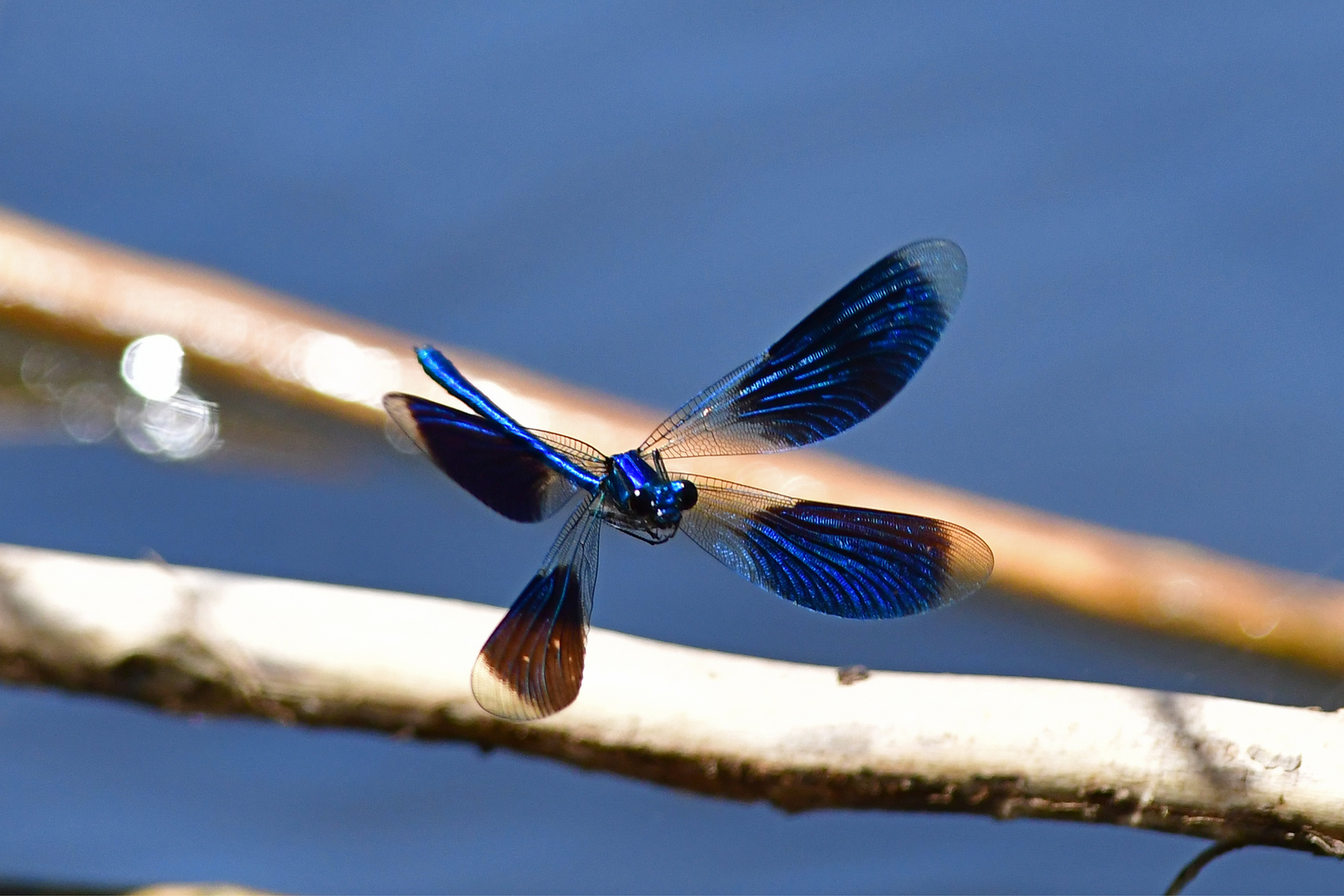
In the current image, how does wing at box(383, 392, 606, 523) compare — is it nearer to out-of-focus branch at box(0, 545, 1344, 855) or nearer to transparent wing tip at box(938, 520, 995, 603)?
out-of-focus branch at box(0, 545, 1344, 855)

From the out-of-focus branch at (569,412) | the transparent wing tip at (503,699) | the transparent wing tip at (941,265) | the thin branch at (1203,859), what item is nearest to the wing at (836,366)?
the transparent wing tip at (941,265)

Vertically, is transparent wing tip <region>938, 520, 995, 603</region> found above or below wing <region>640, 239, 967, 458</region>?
below

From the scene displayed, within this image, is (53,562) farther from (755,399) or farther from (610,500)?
(755,399)

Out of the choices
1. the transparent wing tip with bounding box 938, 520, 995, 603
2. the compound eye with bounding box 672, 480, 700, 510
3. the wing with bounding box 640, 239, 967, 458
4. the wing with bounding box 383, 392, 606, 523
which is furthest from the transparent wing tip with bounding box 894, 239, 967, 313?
the wing with bounding box 383, 392, 606, 523

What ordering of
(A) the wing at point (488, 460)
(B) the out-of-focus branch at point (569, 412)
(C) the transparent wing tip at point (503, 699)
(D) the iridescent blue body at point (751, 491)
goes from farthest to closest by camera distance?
(B) the out-of-focus branch at point (569, 412) → (A) the wing at point (488, 460) → (D) the iridescent blue body at point (751, 491) → (C) the transparent wing tip at point (503, 699)

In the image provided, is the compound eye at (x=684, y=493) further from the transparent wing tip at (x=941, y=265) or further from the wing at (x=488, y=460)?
the transparent wing tip at (x=941, y=265)

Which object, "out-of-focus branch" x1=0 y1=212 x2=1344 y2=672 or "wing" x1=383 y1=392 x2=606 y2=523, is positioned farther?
"out-of-focus branch" x1=0 y1=212 x2=1344 y2=672

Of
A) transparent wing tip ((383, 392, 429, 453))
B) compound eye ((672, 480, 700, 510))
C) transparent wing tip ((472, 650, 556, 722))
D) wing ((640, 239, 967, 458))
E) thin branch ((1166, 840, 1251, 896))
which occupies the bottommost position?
thin branch ((1166, 840, 1251, 896))
